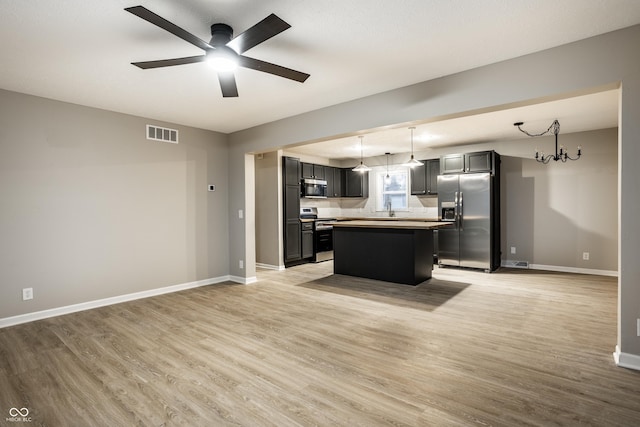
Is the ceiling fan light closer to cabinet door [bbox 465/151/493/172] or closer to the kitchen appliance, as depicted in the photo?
the kitchen appliance

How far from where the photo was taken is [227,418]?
6.34 feet

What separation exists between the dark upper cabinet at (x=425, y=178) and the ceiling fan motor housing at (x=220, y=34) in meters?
5.67

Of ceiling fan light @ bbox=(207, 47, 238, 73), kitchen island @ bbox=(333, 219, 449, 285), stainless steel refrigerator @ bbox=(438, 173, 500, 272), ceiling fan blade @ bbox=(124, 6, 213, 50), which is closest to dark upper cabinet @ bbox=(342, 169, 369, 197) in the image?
stainless steel refrigerator @ bbox=(438, 173, 500, 272)

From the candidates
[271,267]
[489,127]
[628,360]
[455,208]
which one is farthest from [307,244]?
[628,360]

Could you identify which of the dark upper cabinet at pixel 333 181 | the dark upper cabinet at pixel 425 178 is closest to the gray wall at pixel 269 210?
the dark upper cabinet at pixel 333 181

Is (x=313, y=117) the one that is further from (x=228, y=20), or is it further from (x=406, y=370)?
(x=406, y=370)

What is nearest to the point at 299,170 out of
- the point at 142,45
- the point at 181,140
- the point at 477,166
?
the point at 181,140

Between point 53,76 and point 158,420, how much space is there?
130 inches

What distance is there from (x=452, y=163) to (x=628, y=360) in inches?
177

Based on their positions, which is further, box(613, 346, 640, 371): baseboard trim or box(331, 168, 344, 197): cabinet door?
box(331, 168, 344, 197): cabinet door

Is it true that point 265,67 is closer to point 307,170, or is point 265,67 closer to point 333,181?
point 307,170

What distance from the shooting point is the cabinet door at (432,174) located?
7.09 m

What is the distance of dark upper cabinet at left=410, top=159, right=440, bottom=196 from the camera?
23.3 feet

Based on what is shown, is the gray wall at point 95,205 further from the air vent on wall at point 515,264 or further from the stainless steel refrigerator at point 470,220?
the air vent on wall at point 515,264
